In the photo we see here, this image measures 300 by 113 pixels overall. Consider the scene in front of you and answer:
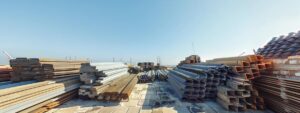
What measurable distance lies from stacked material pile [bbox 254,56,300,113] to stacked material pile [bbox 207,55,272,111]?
323mm

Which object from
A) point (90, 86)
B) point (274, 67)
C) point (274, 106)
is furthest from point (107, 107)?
point (274, 67)

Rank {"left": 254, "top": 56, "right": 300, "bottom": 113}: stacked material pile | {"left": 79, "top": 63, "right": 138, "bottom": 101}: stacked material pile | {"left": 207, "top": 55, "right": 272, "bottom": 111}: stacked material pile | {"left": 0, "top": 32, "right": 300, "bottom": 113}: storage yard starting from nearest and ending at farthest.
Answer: {"left": 254, "top": 56, "right": 300, "bottom": 113}: stacked material pile < {"left": 0, "top": 32, "right": 300, "bottom": 113}: storage yard < {"left": 207, "top": 55, "right": 272, "bottom": 111}: stacked material pile < {"left": 79, "top": 63, "right": 138, "bottom": 101}: stacked material pile

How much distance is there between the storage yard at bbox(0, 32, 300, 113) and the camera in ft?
14.8

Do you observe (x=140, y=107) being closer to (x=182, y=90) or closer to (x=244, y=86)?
(x=182, y=90)

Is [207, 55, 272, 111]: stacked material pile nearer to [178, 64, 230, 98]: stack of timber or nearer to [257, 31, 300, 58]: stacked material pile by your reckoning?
[178, 64, 230, 98]: stack of timber

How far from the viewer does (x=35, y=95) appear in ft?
16.5

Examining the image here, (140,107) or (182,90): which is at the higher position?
(182,90)

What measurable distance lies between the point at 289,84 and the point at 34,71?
28.5 feet

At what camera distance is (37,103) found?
4.96 m

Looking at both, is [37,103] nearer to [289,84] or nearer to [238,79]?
[238,79]

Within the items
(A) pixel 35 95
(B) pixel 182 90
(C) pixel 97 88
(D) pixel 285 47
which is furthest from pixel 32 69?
(D) pixel 285 47

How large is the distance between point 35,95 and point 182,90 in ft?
17.3

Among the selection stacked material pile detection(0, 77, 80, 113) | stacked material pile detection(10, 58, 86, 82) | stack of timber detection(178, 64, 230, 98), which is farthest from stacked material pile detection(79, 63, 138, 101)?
stack of timber detection(178, 64, 230, 98)

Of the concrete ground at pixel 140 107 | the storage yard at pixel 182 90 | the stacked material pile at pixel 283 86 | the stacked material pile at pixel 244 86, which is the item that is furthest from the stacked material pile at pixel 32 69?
the stacked material pile at pixel 283 86
